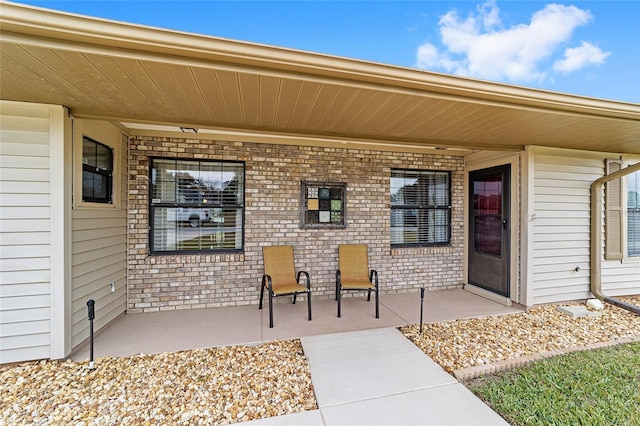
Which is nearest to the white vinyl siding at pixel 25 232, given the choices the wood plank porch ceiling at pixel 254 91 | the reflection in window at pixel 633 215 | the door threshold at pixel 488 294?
the wood plank porch ceiling at pixel 254 91

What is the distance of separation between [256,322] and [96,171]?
2625 millimetres

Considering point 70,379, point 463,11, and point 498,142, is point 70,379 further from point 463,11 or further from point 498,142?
point 463,11

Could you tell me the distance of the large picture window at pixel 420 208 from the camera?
4801 millimetres

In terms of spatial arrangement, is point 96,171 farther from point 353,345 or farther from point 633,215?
point 633,215

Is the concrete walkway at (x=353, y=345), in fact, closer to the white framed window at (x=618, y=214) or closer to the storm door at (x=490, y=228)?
the storm door at (x=490, y=228)

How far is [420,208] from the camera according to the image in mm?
4910

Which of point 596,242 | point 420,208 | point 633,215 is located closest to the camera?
point 596,242

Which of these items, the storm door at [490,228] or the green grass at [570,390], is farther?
the storm door at [490,228]

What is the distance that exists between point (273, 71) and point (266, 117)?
0.93 meters

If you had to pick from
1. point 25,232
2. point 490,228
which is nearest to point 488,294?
point 490,228

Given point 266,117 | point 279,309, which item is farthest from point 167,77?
point 279,309

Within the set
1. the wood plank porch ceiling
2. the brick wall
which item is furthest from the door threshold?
the wood plank porch ceiling

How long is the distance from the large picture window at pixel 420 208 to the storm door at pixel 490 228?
43cm

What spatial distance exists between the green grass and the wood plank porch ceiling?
2.47 metres
